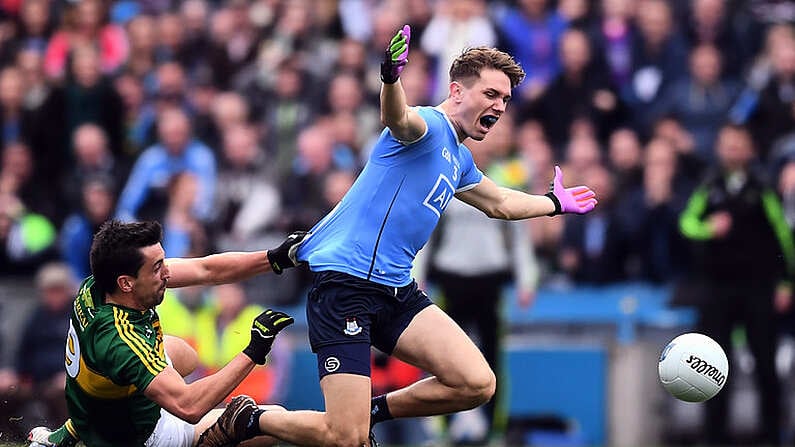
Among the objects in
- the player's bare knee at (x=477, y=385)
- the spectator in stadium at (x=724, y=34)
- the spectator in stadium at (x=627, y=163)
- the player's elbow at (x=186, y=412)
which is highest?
the spectator in stadium at (x=724, y=34)

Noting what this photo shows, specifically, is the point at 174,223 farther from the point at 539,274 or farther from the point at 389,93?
the point at 389,93

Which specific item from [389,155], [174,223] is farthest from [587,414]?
[389,155]

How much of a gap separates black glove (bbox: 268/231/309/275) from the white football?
2.25 meters

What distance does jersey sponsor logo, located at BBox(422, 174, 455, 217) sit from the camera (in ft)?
26.3

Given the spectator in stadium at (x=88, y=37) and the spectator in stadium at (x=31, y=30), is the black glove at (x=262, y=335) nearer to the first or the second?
the spectator in stadium at (x=88, y=37)

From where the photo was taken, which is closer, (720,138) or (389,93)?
(389,93)

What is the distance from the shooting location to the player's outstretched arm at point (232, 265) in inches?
325

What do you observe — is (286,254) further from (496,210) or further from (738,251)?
(738,251)

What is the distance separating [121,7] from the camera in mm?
16469

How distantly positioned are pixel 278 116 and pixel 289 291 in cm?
215

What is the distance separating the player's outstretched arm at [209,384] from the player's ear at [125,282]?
1.51ft

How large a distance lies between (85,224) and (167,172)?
2.97 feet

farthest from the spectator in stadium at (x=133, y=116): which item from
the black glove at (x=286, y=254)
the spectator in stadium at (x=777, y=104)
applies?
the black glove at (x=286, y=254)

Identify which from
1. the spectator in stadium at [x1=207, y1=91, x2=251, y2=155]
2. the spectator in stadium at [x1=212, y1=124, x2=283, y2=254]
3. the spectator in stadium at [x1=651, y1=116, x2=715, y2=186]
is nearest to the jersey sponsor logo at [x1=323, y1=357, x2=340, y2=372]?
the spectator in stadium at [x1=212, y1=124, x2=283, y2=254]
